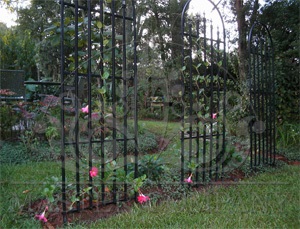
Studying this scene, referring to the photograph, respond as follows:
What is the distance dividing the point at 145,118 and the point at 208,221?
7.44 m

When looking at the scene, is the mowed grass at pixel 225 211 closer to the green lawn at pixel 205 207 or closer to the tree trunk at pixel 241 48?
the green lawn at pixel 205 207

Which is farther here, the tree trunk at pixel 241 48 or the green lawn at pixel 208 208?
the tree trunk at pixel 241 48

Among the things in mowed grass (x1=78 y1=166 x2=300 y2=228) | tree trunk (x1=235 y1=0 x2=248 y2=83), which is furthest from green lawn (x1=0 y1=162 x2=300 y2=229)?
tree trunk (x1=235 y1=0 x2=248 y2=83)

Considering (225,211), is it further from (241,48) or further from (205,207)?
(241,48)

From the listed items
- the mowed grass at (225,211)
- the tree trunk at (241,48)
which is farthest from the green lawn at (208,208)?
the tree trunk at (241,48)

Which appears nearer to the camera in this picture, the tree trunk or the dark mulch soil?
the dark mulch soil

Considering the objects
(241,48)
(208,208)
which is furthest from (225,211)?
(241,48)

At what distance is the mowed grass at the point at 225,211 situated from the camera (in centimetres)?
196

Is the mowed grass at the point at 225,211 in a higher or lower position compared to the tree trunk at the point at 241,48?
lower

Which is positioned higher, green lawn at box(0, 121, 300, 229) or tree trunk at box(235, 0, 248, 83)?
tree trunk at box(235, 0, 248, 83)

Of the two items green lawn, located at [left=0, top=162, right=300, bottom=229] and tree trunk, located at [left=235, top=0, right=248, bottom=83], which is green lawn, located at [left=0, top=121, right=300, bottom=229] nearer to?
green lawn, located at [left=0, top=162, right=300, bottom=229]

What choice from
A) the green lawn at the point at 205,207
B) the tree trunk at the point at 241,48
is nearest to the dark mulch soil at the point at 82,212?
the green lawn at the point at 205,207

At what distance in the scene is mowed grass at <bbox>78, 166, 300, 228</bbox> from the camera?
1.96 m

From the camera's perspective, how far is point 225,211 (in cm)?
220
